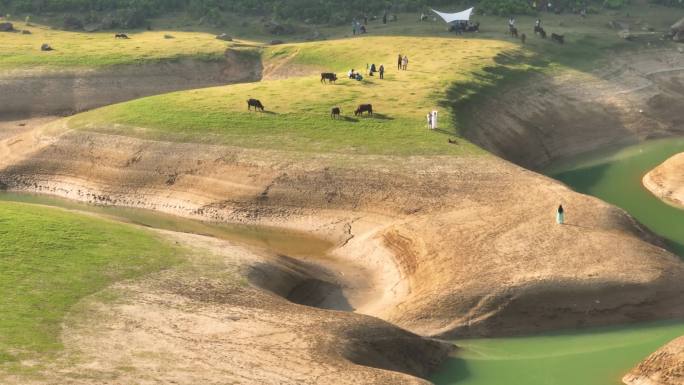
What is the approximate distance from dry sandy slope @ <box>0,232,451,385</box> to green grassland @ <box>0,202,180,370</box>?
82 centimetres

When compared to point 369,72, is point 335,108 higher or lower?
lower

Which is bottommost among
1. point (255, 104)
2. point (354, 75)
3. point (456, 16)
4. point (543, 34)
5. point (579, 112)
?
point (579, 112)

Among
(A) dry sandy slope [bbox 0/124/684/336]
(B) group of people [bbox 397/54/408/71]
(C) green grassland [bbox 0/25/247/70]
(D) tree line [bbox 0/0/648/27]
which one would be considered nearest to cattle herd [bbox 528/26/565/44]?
(D) tree line [bbox 0/0/648/27]

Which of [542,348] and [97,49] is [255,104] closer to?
[97,49]

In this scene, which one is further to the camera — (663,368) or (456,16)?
(456,16)

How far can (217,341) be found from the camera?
33.4 meters

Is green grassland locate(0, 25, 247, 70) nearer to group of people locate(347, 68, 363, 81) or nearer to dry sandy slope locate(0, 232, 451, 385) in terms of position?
group of people locate(347, 68, 363, 81)

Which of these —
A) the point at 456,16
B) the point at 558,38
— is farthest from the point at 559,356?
the point at 456,16

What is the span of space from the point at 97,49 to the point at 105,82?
22.3ft

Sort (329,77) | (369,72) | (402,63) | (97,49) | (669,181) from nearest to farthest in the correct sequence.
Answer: (669,181), (329,77), (369,72), (402,63), (97,49)

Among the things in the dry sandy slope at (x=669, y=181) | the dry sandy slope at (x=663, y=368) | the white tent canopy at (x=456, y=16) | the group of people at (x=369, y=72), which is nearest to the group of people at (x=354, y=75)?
the group of people at (x=369, y=72)

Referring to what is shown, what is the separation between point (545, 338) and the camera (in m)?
40.4

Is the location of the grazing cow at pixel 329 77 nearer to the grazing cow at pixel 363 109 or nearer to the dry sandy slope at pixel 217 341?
the grazing cow at pixel 363 109

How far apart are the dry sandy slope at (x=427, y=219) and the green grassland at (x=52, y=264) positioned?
10181 mm
